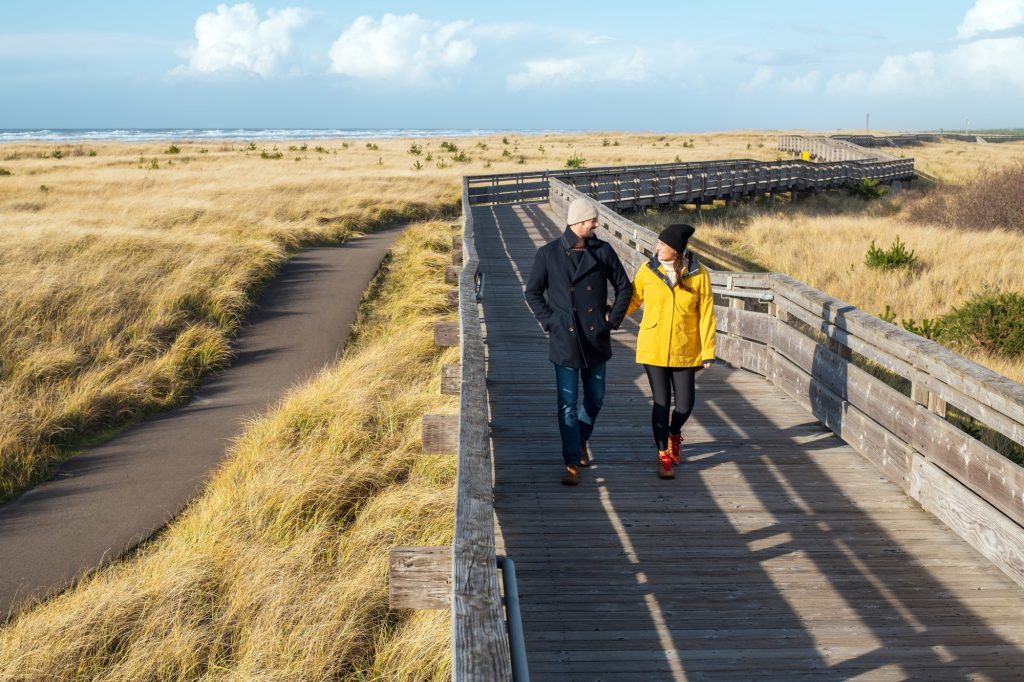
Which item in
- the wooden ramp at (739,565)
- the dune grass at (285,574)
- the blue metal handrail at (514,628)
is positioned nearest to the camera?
the blue metal handrail at (514,628)

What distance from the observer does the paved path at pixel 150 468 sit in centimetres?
828

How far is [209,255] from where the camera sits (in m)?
19.4

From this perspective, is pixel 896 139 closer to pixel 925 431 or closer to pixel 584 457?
pixel 925 431

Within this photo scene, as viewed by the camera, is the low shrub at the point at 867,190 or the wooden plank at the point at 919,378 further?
the low shrub at the point at 867,190

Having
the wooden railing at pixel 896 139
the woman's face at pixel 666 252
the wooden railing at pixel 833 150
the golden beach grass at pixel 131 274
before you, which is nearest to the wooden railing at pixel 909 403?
the woman's face at pixel 666 252

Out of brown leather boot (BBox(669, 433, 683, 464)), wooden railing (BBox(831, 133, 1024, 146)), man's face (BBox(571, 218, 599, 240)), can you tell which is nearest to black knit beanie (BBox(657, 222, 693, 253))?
man's face (BBox(571, 218, 599, 240))

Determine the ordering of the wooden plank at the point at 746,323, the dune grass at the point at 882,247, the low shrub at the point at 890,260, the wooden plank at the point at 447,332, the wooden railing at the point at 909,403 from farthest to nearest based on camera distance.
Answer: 1. the low shrub at the point at 890,260
2. the dune grass at the point at 882,247
3. the wooden plank at the point at 746,323
4. the wooden plank at the point at 447,332
5. the wooden railing at the point at 909,403

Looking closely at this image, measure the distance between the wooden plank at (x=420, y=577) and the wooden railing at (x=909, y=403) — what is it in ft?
10.2

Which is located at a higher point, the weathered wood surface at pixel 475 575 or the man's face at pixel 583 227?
the man's face at pixel 583 227

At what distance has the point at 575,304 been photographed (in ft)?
20.2

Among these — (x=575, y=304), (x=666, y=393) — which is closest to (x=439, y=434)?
(x=575, y=304)

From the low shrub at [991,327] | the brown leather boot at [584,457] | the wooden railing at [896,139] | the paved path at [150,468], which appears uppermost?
the wooden railing at [896,139]

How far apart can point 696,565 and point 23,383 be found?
10.5 meters

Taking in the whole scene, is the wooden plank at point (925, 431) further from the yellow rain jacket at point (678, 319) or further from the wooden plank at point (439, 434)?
the wooden plank at point (439, 434)
